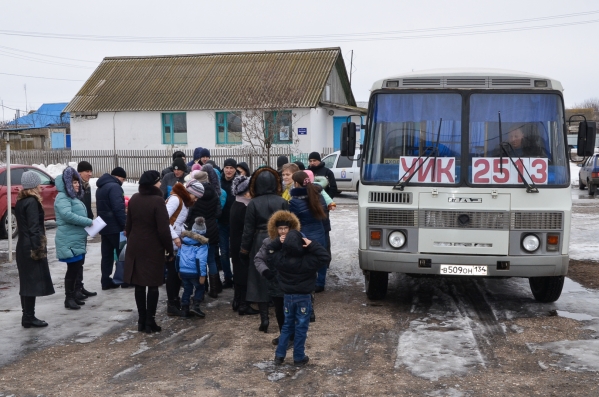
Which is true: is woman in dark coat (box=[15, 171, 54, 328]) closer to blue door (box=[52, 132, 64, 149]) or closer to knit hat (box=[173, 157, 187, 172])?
knit hat (box=[173, 157, 187, 172])

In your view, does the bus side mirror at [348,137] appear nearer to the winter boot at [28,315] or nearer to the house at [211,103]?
the winter boot at [28,315]

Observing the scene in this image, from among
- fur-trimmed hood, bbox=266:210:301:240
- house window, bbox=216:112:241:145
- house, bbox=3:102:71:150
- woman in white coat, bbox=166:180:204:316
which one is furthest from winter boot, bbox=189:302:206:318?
house, bbox=3:102:71:150

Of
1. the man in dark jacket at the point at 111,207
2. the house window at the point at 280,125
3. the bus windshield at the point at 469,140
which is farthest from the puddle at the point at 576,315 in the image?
the house window at the point at 280,125

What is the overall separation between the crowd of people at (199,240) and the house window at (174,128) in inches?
1127

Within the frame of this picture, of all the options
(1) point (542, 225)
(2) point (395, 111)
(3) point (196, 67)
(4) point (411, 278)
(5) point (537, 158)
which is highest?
(3) point (196, 67)

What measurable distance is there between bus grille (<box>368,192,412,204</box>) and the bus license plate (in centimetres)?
90

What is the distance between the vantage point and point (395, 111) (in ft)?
29.9

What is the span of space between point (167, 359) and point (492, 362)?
3029mm

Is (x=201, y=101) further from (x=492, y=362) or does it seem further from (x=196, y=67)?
(x=492, y=362)

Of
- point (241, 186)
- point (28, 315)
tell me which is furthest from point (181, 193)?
point (28, 315)

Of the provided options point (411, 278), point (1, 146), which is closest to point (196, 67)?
point (1, 146)

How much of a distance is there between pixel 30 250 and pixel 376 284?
4256 millimetres

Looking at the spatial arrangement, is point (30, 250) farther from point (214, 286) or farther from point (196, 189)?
point (214, 286)

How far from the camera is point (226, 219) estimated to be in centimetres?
1020
